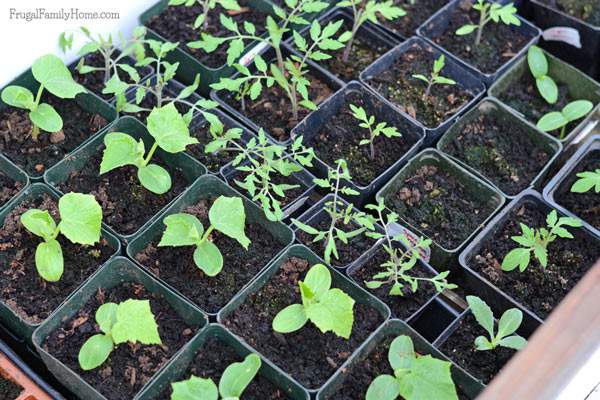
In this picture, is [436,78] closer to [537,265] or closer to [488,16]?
[488,16]

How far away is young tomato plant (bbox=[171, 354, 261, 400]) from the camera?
161cm

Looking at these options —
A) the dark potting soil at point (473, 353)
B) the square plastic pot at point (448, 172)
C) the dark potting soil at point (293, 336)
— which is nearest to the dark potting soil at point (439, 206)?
the square plastic pot at point (448, 172)

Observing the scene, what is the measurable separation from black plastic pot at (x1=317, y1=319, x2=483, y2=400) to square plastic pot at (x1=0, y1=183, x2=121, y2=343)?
0.63m

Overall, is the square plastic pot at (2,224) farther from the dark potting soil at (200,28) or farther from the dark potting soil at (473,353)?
the dark potting soil at (473,353)

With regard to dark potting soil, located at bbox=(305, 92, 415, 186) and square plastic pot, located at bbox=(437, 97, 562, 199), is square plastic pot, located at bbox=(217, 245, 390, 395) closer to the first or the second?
dark potting soil, located at bbox=(305, 92, 415, 186)

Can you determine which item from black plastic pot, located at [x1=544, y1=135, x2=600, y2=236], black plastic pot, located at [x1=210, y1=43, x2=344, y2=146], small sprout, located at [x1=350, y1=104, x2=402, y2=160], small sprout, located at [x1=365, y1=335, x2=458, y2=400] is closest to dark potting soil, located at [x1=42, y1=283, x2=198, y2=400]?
small sprout, located at [x1=365, y1=335, x2=458, y2=400]

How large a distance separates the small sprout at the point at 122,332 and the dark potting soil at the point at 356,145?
0.76m

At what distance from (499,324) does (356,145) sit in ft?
2.32

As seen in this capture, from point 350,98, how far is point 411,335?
0.83 metres

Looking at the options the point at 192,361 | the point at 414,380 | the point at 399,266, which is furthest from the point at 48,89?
the point at 414,380

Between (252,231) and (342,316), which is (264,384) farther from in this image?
(252,231)

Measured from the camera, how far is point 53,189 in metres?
2.00

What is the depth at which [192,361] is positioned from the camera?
180cm

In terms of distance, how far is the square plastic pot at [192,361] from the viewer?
172 cm
